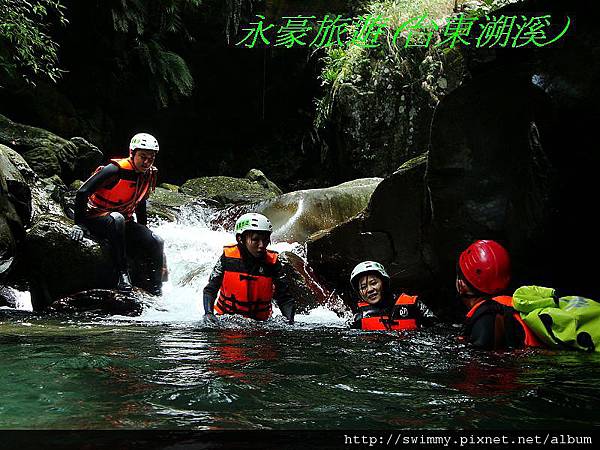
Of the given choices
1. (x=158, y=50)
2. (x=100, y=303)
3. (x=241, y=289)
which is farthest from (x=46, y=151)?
(x=241, y=289)

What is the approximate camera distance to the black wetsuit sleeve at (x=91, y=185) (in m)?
7.09

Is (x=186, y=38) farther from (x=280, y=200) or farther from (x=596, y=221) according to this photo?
(x=596, y=221)

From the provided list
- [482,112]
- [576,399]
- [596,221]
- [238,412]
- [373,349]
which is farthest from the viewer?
[482,112]

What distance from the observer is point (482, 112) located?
5.94 metres

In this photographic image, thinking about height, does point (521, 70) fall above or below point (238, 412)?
above

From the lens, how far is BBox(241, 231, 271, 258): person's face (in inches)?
238

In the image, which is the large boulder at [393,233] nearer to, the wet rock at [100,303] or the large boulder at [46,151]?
the wet rock at [100,303]

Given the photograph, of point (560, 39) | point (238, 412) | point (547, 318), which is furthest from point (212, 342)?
point (560, 39)

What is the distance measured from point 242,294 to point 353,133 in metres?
Result: 8.01

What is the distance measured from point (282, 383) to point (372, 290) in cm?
298

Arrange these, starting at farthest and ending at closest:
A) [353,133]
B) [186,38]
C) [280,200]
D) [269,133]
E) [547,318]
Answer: [269,133] → [186,38] → [353,133] → [280,200] → [547,318]

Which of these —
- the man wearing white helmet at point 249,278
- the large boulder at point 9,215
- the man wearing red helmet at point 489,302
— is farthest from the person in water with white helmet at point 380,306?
the large boulder at point 9,215

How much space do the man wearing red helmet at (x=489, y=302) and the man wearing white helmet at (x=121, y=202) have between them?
4612 mm

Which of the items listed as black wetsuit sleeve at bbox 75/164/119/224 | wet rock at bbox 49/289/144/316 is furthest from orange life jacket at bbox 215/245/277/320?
black wetsuit sleeve at bbox 75/164/119/224
